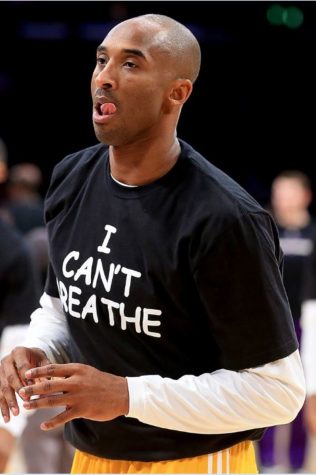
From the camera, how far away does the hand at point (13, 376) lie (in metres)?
2.45

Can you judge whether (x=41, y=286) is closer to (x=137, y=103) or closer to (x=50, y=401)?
(x=137, y=103)

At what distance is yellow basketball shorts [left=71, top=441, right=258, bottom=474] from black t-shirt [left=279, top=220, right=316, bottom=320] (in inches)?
143

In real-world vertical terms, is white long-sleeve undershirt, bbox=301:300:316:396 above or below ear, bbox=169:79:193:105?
below

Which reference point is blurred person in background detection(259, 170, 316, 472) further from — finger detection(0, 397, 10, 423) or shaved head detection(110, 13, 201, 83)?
finger detection(0, 397, 10, 423)

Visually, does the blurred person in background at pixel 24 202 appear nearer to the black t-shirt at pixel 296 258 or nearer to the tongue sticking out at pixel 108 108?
the black t-shirt at pixel 296 258

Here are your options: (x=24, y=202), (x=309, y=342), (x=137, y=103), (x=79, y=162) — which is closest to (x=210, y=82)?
(x=24, y=202)

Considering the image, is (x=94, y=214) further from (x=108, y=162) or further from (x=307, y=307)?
(x=307, y=307)

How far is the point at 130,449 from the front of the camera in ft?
8.37

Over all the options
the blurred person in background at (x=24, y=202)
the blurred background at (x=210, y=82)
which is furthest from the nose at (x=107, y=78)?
the blurred background at (x=210, y=82)

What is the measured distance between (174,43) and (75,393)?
3.07 feet

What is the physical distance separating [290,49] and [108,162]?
29.4ft

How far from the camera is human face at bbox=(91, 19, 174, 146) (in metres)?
2.49

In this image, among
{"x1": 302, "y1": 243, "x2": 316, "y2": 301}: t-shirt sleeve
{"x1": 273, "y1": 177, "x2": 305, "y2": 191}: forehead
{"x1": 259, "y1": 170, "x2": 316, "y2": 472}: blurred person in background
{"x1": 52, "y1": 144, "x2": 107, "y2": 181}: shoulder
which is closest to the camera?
{"x1": 52, "y1": 144, "x2": 107, "y2": 181}: shoulder

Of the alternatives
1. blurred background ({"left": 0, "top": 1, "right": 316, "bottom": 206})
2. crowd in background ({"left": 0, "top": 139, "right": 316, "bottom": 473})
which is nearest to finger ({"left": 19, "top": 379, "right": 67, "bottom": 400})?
crowd in background ({"left": 0, "top": 139, "right": 316, "bottom": 473})
